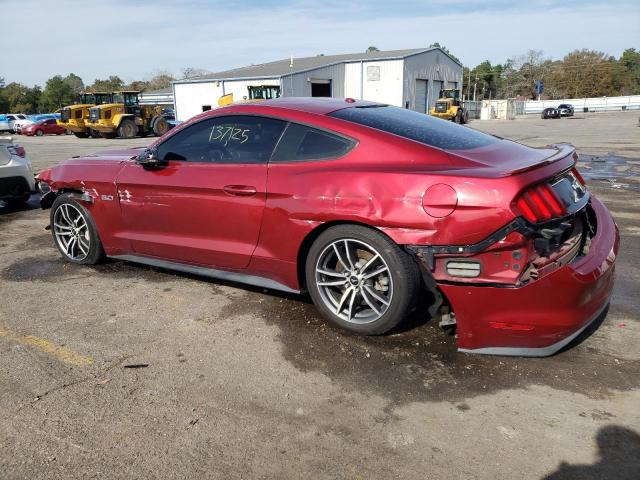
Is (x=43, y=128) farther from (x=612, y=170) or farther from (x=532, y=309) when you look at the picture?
(x=532, y=309)

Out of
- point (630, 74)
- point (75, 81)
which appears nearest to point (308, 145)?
point (75, 81)

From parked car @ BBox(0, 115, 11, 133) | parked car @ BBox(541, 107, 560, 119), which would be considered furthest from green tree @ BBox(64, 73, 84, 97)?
parked car @ BBox(541, 107, 560, 119)

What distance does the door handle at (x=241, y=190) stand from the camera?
3598mm

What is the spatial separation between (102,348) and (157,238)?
116cm

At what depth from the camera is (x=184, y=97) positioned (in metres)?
44.7

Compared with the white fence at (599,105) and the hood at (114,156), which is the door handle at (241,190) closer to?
the hood at (114,156)

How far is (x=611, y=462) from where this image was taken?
Answer: 2.19 m

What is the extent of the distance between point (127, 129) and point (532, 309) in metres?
30.4

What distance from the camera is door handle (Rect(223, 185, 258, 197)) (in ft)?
11.8

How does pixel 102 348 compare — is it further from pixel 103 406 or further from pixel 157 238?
pixel 157 238

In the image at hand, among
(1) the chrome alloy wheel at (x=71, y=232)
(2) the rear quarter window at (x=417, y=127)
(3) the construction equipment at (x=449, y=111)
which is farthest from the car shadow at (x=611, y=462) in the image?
(3) the construction equipment at (x=449, y=111)

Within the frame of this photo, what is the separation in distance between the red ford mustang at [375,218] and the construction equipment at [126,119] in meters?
27.2

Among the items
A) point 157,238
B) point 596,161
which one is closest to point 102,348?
point 157,238

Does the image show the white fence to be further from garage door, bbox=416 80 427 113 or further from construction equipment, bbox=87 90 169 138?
construction equipment, bbox=87 90 169 138
